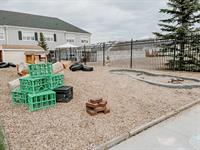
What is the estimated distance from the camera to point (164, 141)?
3.52 metres

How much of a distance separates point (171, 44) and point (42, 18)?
2621cm

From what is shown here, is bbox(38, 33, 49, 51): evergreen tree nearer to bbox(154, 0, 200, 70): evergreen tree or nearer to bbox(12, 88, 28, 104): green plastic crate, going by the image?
bbox(154, 0, 200, 70): evergreen tree

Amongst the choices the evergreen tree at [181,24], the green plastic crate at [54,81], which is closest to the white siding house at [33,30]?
the evergreen tree at [181,24]

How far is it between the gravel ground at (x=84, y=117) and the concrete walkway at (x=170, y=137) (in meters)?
0.30

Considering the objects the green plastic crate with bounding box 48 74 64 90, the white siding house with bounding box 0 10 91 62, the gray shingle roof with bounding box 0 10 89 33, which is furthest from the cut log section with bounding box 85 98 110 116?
the gray shingle roof with bounding box 0 10 89 33

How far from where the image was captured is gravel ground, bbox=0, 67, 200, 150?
3.43m

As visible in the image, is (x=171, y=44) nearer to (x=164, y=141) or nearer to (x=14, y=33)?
(x=164, y=141)

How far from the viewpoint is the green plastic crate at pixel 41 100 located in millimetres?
4736

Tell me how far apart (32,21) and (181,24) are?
24.4m

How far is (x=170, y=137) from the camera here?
368 centimetres

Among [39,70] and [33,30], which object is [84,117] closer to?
[39,70]

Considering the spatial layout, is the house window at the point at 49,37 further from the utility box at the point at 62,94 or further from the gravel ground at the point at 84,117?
the utility box at the point at 62,94

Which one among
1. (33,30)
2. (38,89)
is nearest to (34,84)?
(38,89)

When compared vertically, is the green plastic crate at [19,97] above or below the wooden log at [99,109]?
above
